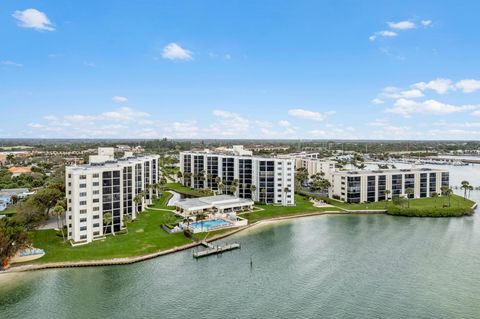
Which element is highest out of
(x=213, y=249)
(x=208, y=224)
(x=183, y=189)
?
(x=183, y=189)

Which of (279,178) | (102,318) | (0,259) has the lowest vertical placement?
(102,318)

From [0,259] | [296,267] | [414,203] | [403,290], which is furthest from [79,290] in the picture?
[414,203]

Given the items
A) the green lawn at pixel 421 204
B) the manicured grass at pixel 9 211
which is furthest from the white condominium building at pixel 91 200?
the green lawn at pixel 421 204

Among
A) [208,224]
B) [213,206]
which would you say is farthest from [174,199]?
[208,224]

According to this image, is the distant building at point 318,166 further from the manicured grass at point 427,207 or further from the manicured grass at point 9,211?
the manicured grass at point 9,211

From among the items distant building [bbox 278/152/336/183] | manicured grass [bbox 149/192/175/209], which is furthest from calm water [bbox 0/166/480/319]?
distant building [bbox 278/152/336/183]

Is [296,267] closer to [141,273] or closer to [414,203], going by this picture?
[141,273]

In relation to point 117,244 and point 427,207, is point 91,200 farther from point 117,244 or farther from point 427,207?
point 427,207
